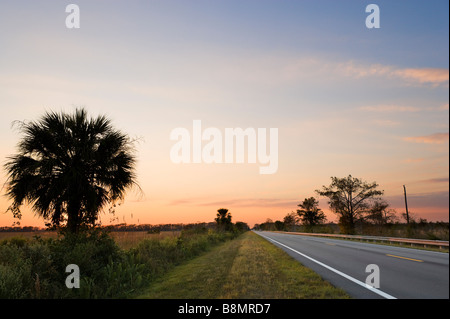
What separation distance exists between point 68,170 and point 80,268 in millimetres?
4502

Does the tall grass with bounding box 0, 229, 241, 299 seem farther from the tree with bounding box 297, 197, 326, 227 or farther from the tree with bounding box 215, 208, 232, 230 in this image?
the tree with bounding box 297, 197, 326, 227

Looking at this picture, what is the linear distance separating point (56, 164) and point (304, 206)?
9082 cm

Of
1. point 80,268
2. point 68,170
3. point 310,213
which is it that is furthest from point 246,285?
point 310,213

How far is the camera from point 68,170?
37.9ft

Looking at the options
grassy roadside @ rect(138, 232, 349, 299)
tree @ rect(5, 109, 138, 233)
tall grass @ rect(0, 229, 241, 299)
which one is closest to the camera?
tall grass @ rect(0, 229, 241, 299)

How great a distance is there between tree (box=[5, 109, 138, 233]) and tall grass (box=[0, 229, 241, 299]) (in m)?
1.94

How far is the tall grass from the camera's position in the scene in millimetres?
6785

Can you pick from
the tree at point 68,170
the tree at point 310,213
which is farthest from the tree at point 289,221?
the tree at point 68,170

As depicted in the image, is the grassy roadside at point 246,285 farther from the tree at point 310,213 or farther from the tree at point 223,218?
the tree at point 310,213

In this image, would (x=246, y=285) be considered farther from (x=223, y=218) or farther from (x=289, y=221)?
(x=289, y=221)

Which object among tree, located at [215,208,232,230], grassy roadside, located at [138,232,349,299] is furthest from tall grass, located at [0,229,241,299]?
tree, located at [215,208,232,230]

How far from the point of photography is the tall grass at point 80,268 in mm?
6785
